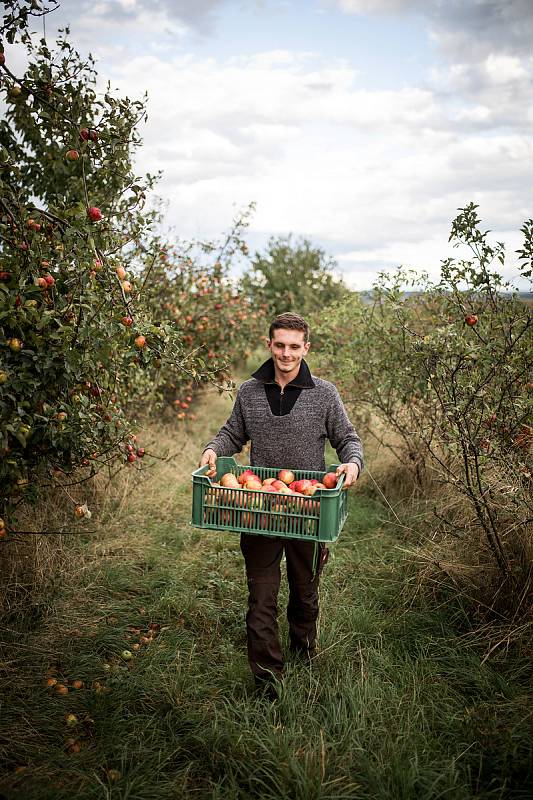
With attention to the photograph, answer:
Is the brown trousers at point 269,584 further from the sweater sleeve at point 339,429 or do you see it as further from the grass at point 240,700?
the sweater sleeve at point 339,429

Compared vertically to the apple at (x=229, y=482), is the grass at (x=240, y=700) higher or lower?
lower

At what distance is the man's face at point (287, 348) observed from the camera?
3.06 m

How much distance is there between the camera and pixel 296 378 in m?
3.17

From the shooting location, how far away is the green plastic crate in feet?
8.38

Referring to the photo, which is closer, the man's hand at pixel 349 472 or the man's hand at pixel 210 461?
the man's hand at pixel 349 472

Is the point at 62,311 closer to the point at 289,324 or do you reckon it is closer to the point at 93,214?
the point at 93,214

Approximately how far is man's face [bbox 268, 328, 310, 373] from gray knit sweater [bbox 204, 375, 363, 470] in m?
0.17

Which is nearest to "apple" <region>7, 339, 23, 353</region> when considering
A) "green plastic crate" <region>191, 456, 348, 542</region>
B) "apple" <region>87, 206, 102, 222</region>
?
"apple" <region>87, 206, 102, 222</region>

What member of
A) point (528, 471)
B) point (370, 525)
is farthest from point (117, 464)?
point (528, 471)

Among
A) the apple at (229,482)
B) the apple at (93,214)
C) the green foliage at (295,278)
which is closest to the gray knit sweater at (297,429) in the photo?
the apple at (229,482)

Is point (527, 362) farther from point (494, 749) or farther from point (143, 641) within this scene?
point (143, 641)

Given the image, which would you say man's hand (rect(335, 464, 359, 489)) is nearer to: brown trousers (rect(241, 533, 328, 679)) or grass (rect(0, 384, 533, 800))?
brown trousers (rect(241, 533, 328, 679))

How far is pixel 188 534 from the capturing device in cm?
509

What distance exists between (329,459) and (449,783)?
5413 mm
